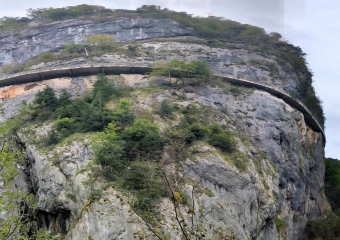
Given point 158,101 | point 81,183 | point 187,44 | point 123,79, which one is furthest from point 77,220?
point 187,44

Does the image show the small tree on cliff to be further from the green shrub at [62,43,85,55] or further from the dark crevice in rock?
the dark crevice in rock

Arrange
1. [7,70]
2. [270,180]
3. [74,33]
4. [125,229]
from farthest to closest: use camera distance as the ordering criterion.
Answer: [74,33], [7,70], [270,180], [125,229]

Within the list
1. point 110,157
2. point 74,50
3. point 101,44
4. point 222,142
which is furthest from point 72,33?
point 110,157

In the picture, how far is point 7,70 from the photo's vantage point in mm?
40812

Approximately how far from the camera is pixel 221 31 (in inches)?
2203

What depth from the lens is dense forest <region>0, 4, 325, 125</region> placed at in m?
48.2

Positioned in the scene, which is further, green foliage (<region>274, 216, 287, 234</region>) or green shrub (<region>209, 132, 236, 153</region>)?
green foliage (<region>274, 216, 287, 234</region>)

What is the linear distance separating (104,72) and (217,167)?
1753 cm

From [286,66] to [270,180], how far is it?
2351 cm

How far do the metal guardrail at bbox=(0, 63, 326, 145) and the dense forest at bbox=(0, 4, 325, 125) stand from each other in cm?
411

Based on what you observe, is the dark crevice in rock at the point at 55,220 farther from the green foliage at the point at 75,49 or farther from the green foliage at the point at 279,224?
the green foliage at the point at 75,49

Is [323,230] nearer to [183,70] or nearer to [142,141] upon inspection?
[142,141]

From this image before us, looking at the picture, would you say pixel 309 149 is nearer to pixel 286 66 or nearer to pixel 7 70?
pixel 286 66

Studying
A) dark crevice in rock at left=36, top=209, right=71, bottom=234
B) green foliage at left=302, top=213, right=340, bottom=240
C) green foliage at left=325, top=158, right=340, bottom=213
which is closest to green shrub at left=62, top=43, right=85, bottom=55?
dark crevice in rock at left=36, top=209, right=71, bottom=234
